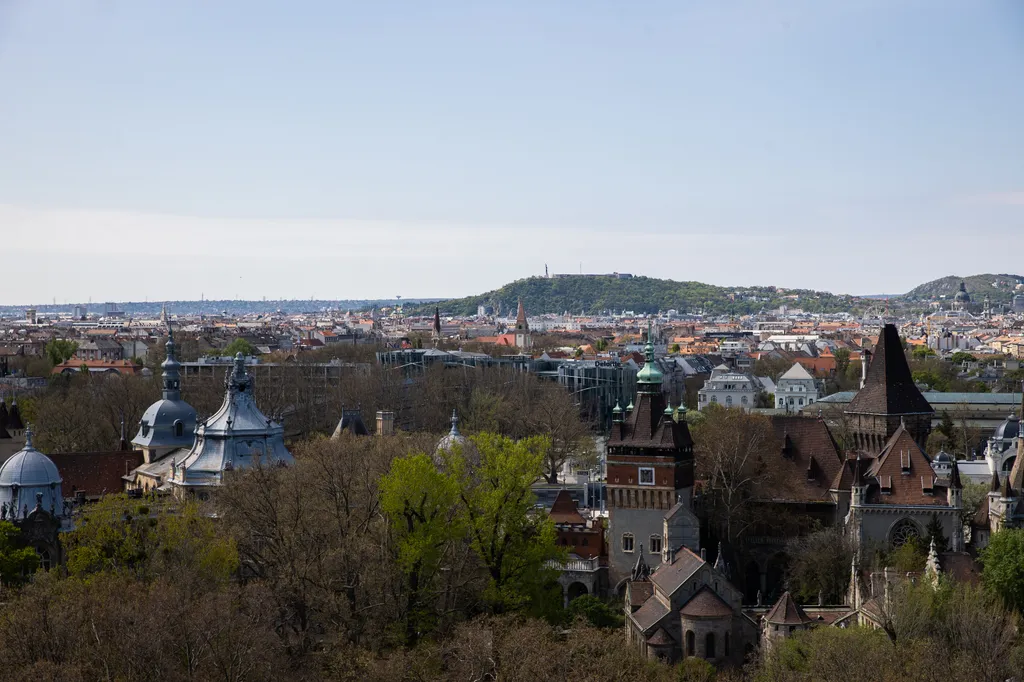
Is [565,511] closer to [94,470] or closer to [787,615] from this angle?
[787,615]

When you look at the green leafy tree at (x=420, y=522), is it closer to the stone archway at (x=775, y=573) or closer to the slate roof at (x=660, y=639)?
the slate roof at (x=660, y=639)

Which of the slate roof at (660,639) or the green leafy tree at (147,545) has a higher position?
the green leafy tree at (147,545)

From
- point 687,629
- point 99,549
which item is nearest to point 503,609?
point 687,629

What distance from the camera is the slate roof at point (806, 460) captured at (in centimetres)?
5478

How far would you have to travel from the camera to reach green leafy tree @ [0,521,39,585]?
142ft

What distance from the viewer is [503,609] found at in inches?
1750

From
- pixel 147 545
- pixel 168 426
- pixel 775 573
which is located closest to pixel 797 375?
pixel 775 573

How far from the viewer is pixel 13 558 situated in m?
43.7

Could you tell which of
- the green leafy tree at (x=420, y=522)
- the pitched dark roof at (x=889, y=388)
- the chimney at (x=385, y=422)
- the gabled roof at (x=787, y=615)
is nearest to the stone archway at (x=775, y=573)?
the gabled roof at (x=787, y=615)

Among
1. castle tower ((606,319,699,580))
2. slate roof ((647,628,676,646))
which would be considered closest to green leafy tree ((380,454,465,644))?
slate roof ((647,628,676,646))

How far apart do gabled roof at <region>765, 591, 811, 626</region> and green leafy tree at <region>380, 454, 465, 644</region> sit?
33.1ft

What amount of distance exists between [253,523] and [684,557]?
13838 mm

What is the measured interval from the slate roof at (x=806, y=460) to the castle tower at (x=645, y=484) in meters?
4.77

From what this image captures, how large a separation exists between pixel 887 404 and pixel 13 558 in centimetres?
3418
